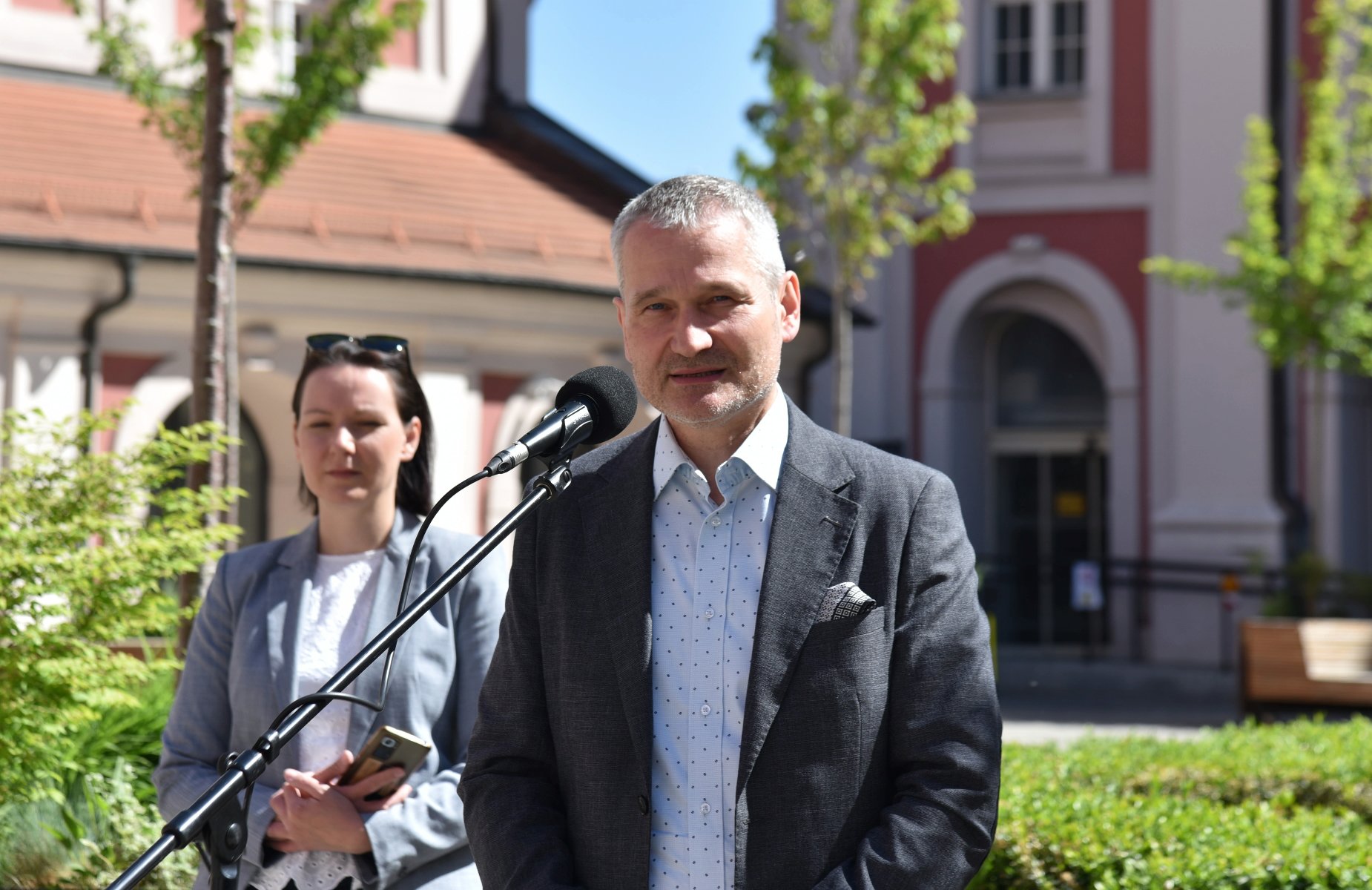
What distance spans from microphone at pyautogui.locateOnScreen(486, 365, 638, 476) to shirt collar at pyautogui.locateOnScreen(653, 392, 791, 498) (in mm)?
96

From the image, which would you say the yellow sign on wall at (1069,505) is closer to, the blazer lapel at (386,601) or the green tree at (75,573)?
the green tree at (75,573)

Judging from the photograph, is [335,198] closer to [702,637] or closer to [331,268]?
[331,268]

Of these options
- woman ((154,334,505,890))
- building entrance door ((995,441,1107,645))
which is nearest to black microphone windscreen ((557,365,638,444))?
woman ((154,334,505,890))

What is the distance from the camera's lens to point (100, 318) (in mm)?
12805

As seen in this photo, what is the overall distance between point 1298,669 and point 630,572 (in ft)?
38.1

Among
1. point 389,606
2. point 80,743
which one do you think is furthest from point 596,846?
point 80,743

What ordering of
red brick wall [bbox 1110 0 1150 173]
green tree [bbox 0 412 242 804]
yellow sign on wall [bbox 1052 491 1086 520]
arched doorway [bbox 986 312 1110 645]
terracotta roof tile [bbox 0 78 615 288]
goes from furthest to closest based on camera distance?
yellow sign on wall [bbox 1052 491 1086 520]
arched doorway [bbox 986 312 1110 645]
red brick wall [bbox 1110 0 1150 173]
terracotta roof tile [bbox 0 78 615 288]
green tree [bbox 0 412 242 804]

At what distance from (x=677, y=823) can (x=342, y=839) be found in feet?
2.94

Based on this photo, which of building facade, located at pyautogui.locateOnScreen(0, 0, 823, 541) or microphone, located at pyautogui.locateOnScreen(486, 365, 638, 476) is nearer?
microphone, located at pyautogui.locateOnScreen(486, 365, 638, 476)

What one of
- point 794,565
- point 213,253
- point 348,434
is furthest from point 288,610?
point 213,253

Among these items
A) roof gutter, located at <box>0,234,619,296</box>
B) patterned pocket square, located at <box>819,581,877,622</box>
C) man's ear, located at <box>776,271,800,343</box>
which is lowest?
patterned pocket square, located at <box>819,581,877,622</box>

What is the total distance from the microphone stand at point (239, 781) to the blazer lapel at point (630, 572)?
214 millimetres

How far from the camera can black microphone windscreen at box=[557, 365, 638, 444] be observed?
3.10m

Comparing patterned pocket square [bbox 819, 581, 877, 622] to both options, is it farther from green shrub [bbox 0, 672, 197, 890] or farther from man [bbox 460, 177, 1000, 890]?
green shrub [bbox 0, 672, 197, 890]
